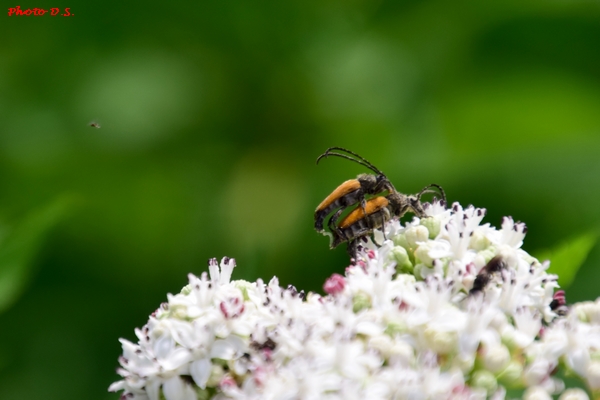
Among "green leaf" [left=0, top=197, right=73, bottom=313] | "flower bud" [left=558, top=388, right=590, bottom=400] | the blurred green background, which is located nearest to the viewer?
"flower bud" [left=558, top=388, right=590, bottom=400]

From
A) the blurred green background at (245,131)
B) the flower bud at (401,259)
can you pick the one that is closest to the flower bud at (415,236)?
the flower bud at (401,259)

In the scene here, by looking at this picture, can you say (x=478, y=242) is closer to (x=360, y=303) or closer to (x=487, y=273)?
(x=487, y=273)

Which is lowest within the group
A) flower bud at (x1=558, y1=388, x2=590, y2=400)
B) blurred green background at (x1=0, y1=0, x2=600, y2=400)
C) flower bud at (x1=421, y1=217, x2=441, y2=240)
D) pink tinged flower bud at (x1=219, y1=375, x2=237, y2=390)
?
flower bud at (x1=558, y1=388, x2=590, y2=400)

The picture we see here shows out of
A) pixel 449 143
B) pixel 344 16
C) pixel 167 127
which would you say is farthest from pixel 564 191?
pixel 167 127

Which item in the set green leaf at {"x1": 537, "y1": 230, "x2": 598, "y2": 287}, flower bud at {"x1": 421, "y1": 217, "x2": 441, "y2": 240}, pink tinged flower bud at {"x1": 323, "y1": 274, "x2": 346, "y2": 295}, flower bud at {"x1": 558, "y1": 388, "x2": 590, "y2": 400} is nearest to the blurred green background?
green leaf at {"x1": 537, "y1": 230, "x2": 598, "y2": 287}

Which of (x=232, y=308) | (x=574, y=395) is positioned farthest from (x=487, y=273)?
(x=232, y=308)

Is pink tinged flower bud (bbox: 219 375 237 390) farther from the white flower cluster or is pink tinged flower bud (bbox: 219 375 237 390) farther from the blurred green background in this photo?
the blurred green background

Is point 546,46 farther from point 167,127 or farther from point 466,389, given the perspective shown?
point 466,389

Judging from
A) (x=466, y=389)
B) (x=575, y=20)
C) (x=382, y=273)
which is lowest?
(x=466, y=389)
